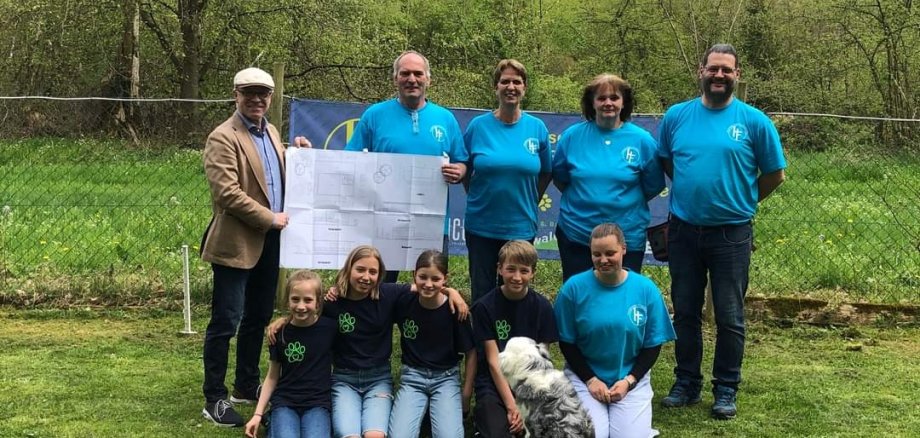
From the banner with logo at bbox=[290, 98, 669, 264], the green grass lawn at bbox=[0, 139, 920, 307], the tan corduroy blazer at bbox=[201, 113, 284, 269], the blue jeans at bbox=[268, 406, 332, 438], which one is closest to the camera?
the blue jeans at bbox=[268, 406, 332, 438]

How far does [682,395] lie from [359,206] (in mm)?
2223

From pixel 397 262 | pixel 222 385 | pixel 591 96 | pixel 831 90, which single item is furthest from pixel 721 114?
pixel 831 90

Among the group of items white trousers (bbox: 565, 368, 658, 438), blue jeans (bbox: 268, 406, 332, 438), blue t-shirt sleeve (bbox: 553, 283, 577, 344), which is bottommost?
blue jeans (bbox: 268, 406, 332, 438)

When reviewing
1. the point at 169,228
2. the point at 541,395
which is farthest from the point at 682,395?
the point at 169,228

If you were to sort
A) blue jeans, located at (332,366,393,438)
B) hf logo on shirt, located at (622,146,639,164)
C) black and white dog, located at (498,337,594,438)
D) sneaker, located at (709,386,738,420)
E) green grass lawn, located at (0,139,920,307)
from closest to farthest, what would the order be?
black and white dog, located at (498,337,594,438) < blue jeans, located at (332,366,393,438) < hf logo on shirt, located at (622,146,639,164) < sneaker, located at (709,386,738,420) < green grass lawn, located at (0,139,920,307)

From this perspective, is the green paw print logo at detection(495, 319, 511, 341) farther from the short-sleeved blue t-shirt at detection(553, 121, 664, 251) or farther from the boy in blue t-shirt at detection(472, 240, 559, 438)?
the short-sleeved blue t-shirt at detection(553, 121, 664, 251)

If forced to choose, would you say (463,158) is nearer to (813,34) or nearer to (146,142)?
(146,142)

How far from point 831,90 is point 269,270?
1664 cm

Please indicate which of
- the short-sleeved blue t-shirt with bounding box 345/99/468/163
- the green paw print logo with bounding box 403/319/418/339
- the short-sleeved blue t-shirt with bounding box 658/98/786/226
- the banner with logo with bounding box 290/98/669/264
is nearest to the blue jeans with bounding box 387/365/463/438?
the green paw print logo with bounding box 403/319/418/339

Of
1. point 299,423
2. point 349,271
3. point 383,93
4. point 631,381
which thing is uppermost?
point 383,93

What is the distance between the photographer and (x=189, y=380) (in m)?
5.01

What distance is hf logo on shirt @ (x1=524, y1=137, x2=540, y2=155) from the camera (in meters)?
4.44

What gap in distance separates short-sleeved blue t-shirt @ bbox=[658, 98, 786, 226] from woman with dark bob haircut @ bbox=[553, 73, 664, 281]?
21cm

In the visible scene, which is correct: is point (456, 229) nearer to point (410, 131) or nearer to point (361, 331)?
point (410, 131)
